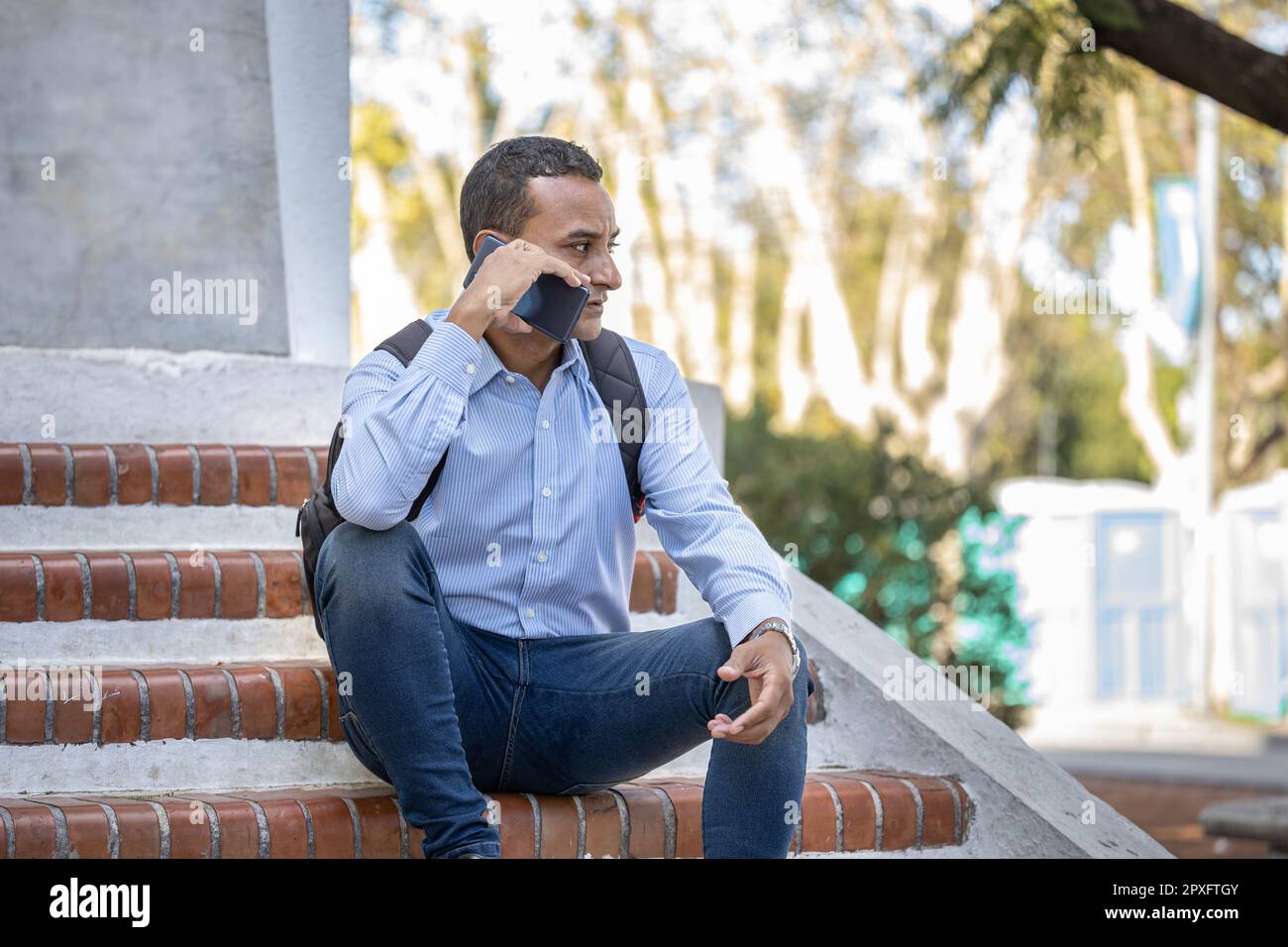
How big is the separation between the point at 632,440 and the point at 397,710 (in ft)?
2.63

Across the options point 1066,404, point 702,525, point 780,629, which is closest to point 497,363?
point 702,525

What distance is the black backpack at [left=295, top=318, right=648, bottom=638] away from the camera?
3.16 metres

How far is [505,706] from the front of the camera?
10.3 feet

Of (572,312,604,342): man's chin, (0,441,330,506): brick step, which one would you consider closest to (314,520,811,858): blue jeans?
(572,312,604,342): man's chin

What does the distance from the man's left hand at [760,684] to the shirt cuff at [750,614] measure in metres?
0.05

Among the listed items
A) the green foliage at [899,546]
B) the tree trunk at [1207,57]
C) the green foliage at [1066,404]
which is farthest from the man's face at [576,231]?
the green foliage at [1066,404]

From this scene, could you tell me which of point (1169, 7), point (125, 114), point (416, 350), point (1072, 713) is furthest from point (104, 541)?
point (1072, 713)

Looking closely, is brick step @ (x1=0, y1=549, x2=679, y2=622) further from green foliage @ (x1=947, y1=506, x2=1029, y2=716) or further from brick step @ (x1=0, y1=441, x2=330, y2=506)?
green foliage @ (x1=947, y1=506, x2=1029, y2=716)

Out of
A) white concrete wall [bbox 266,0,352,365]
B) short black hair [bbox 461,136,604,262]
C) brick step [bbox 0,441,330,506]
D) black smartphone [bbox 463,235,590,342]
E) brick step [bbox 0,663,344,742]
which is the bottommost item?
brick step [bbox 0,663,344,742]

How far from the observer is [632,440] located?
11.0ft

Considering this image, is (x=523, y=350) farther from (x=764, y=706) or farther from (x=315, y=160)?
(x=315, y=160)

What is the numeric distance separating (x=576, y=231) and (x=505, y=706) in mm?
983

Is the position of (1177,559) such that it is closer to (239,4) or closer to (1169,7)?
(1169,7)

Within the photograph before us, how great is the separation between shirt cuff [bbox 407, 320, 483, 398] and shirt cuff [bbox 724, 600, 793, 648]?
2.23 feet
